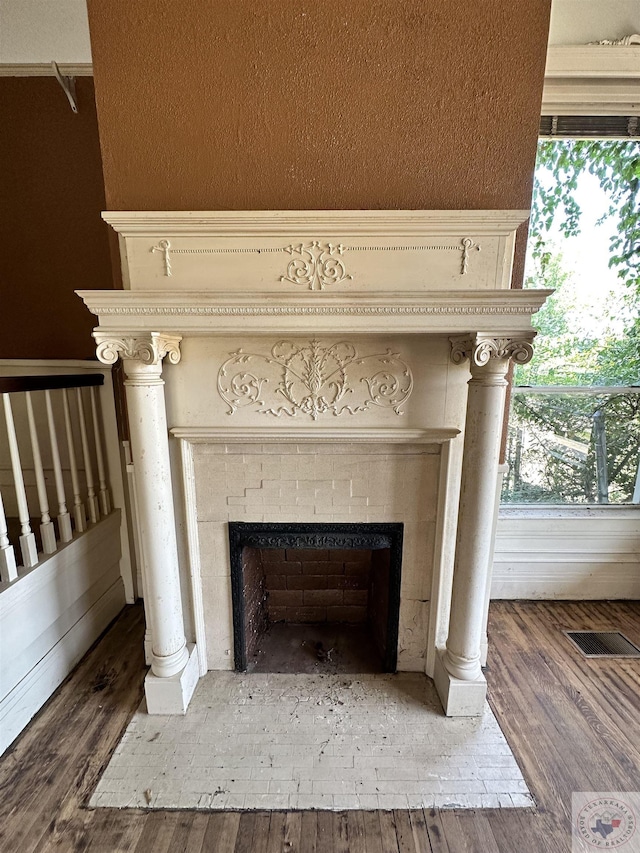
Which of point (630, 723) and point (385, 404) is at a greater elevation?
point (385, 404)

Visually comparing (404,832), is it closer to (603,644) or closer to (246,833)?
(246,833)

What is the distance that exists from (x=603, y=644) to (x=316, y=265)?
2.37m

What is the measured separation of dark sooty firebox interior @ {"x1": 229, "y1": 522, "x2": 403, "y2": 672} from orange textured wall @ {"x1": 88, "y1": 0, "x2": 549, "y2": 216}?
1.32 meters

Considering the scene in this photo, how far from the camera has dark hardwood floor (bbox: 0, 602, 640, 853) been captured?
1178mm

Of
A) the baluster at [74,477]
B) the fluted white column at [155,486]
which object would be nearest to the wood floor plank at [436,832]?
the fluted white column at [155,486]

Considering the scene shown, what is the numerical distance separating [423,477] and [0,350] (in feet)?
8.20

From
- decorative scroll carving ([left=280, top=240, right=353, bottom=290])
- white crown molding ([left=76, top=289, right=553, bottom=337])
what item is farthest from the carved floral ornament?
white crown molding ([left=76, top=289, right=553, bottom=337])

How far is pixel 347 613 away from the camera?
6.98ft

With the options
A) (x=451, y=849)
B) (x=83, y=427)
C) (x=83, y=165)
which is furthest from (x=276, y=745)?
(x=83, y=165)

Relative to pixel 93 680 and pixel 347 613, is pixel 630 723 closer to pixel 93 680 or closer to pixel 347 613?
pixel 347 613

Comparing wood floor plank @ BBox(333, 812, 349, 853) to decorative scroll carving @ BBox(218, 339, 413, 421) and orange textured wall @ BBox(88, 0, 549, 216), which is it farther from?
orange textured wall @ BBox(88, 0, 549, 216)

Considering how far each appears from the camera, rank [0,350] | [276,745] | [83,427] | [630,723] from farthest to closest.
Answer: [0,350], [83,427], [630,723], [276,745]

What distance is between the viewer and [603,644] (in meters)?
2.01

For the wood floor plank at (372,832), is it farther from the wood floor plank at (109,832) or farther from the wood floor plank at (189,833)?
the wood floor plank at (109,832)
